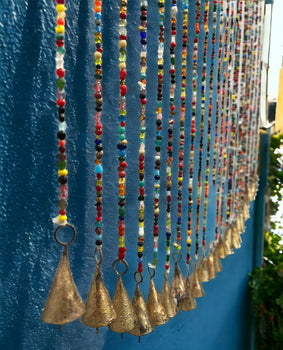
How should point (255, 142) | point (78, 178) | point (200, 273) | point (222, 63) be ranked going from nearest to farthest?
point (78, 178) < point (200, 273) < point (222, 63) < point (255, 142)

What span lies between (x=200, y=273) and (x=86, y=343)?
572mm

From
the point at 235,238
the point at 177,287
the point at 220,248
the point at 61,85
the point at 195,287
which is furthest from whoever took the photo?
the point at 235,238

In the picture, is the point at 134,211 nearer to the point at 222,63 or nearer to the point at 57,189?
the point at 57,189

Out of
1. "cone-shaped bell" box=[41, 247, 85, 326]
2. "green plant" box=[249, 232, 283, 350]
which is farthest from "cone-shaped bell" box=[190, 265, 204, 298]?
"green plant" box=[249, 232, 283, 350]

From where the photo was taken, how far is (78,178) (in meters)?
0.78

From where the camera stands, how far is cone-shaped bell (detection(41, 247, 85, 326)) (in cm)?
63

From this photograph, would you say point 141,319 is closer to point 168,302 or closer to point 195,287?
point 168,302

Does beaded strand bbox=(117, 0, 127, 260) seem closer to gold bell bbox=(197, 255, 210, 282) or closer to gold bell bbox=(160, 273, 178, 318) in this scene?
gold bell bbox=(160, 273, 178, 318)

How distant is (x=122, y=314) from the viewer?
759 millimetres

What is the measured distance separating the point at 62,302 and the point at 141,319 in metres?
0.27

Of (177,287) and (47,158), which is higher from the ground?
(47,158)

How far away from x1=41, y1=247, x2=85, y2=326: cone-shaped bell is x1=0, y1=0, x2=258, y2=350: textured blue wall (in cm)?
8

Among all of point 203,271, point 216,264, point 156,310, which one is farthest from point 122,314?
point 216,264

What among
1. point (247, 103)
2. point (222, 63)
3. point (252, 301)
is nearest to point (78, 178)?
point (222, 63)
